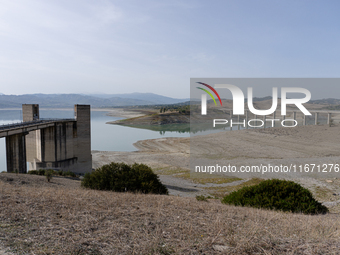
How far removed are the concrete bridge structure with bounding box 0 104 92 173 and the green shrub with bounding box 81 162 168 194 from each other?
13.3m

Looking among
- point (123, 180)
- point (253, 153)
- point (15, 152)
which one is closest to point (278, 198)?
point (123, 180)

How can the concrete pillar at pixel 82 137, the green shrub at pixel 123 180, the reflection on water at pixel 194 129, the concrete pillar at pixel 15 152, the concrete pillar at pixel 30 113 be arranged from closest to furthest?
the green shrub at pixel 123 180 → the concrete pillar at pixel 15 152 → the concrete pillar at pixel 82 137 → the concrete pillar at pixel 30 113 → the reflection on water at pixel 194 129

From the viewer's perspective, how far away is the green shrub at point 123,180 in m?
13.2

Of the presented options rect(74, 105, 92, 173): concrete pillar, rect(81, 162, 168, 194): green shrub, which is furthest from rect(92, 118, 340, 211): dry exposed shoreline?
rect(81, 162, 168, 194): green shrub

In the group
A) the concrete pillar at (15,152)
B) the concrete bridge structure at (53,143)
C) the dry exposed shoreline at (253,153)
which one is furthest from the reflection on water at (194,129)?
the concrete pillar at (15,152)

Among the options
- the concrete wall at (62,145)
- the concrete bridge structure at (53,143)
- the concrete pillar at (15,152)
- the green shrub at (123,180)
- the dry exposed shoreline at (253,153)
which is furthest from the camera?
the concrete wall at (62,145)

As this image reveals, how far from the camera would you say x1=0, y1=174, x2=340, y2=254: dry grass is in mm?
4469

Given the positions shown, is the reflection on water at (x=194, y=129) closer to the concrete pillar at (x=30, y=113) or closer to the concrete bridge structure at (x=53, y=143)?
the concrete bridge structure at (x=53, y=143)

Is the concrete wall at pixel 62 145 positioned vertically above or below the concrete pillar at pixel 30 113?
below

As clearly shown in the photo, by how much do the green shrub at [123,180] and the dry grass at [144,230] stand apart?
5.69m

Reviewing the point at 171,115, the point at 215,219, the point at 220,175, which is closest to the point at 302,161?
the point at 220,175

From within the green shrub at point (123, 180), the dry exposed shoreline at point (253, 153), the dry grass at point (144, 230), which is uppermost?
the dry grass at point (144, 230)

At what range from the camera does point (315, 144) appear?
138 ft

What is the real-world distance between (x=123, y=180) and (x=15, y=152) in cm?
1473
